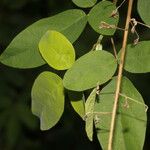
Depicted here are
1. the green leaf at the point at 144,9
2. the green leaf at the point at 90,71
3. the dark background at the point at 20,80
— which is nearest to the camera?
the green leaf at the point at 90,71

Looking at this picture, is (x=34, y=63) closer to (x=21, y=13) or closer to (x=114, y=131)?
(x=114, y=131)

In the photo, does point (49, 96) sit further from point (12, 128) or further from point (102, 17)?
point (12, 128)

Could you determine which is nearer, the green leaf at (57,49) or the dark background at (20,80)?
the green leaf at (57,49)

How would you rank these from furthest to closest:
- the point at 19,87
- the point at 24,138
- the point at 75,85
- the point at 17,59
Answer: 1. the point at 24,138
2. the point at 19,87
3. the point at 17,59
4. the point at 75,85

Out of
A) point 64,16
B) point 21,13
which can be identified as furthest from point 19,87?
point 64,16

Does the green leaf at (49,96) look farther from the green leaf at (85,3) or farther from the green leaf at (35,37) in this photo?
the green leaf at (85,3)

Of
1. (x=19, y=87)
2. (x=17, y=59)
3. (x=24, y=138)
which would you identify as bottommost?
(x=24, y=138)

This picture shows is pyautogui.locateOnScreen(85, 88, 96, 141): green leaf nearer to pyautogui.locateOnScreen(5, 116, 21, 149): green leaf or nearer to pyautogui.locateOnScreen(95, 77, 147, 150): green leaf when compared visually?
pyautogui.locateOnScreen(95, 77, 147, 150): green leaf

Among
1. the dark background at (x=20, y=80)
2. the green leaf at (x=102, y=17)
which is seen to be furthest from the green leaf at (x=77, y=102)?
the dark background at (x=20, y=80)
